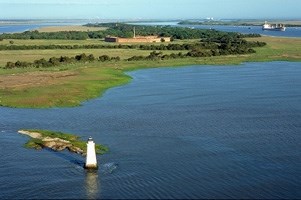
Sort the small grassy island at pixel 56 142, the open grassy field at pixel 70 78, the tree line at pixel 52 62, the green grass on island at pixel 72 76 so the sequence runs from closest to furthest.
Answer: the small grassy island at pixel 56 142 < the open grassy field at pixel 70 78 < the green grass on island at pixel 72 76 < the tree line at pixel 52 62

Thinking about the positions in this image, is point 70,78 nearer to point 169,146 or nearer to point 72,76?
point 72,76

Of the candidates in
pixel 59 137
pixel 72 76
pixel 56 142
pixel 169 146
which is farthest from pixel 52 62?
pixel 169 146

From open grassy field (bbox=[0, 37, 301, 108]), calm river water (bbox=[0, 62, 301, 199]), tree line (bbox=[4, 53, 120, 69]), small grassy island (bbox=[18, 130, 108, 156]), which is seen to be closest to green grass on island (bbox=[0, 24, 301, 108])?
open grassy field (bbox=[0, 37, 301, 108])

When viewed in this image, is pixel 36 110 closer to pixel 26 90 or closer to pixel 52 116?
pixel 52 116

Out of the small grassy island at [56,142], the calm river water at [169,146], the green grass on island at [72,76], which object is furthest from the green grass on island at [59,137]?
the green grass on island at [72,76]

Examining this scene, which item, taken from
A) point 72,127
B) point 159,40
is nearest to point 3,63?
point 72,127

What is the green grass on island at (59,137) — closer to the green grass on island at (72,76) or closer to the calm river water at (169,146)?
the calm river water at (169,146)

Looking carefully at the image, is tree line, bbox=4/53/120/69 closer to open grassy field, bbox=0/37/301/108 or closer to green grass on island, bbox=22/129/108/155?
open grassy field, bbox=0/37/301/108
